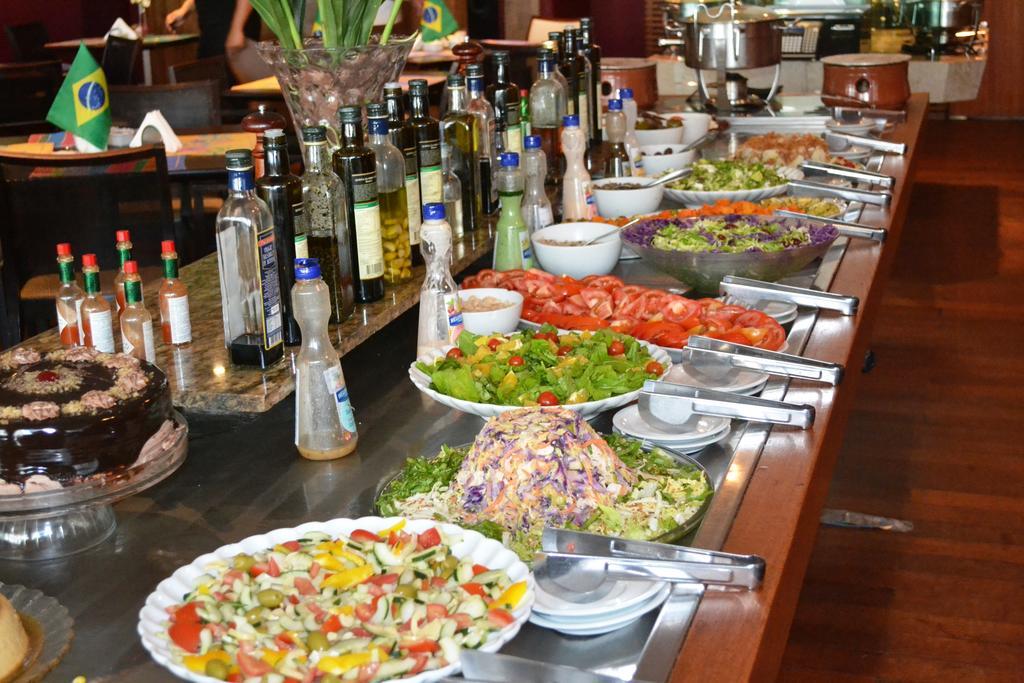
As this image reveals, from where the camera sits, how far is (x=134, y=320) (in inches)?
65.7

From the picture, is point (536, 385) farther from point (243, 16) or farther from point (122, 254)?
point (243, 16)

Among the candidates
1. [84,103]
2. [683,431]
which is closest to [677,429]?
[683,431]

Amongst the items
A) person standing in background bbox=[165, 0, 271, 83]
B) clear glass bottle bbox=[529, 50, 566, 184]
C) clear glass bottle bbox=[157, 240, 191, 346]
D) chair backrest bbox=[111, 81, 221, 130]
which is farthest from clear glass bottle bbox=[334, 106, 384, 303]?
person standing in background bbox=[165, 0, 271, 83]

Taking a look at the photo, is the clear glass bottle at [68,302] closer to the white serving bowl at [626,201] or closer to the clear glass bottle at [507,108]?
the clear glass bottle at [507,108]

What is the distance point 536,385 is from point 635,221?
796 millimetres

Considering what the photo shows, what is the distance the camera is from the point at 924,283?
16.8 ft

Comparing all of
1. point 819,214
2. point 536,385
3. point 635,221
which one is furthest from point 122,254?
point 819,214

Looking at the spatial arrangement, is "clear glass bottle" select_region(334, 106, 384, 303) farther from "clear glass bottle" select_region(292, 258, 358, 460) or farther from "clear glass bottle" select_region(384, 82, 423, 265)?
"clear glass bottle" select_region(292, 258, 358, 460)

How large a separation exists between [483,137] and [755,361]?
1.01m

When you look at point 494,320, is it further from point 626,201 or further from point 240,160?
point 626,201

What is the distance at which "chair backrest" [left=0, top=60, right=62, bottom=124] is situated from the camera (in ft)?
15.9

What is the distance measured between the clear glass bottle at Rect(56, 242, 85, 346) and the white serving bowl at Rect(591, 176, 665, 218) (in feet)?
3.78

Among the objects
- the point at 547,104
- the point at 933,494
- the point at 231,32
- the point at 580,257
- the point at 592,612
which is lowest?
the point at 933,494

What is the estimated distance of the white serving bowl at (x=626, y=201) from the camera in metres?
2.51
